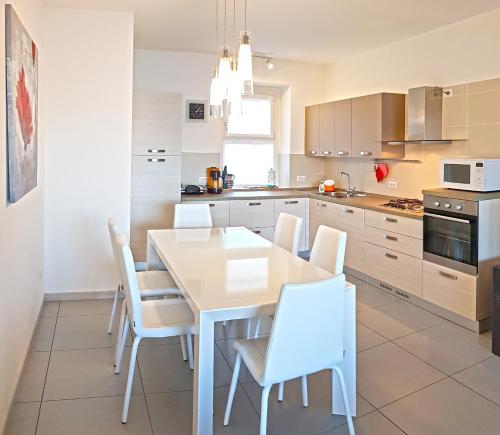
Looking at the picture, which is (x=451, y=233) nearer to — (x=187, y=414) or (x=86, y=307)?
(x=187, y=414)

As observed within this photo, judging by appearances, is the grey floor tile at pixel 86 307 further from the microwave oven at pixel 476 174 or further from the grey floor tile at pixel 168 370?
the microwave oven at pixel 476 174

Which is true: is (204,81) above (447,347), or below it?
above

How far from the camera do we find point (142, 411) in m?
2.43

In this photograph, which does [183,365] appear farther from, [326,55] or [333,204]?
[326,55]

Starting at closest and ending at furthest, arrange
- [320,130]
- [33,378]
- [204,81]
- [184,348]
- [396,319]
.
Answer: [33,378], [184,348], [396,319], [204,81], [320,130]

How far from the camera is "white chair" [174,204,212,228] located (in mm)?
4160

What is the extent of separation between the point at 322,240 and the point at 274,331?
1.33 metres

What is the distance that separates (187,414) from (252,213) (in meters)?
3.21

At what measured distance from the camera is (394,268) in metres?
4.27

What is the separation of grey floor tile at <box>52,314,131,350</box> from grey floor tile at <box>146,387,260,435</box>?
0.83m

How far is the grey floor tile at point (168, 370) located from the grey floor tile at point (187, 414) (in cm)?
8

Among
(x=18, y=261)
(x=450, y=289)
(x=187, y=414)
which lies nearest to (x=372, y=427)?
(x=187, y=414)

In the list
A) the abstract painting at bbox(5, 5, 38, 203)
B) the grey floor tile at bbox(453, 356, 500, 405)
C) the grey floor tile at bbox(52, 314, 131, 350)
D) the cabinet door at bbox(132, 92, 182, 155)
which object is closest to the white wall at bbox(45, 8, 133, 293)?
the cabinet door at bbox(132, 92, 182, 155)

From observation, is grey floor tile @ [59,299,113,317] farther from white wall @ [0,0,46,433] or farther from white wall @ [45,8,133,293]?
white wall @ [0,0,46,433]
